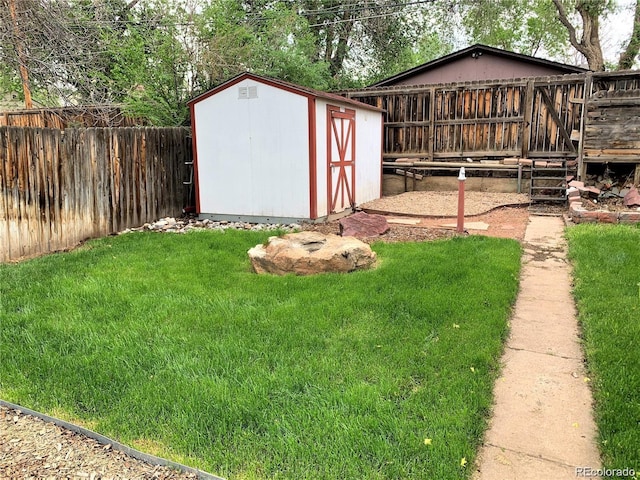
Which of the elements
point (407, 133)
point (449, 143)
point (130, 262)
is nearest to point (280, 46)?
point (407, 133)

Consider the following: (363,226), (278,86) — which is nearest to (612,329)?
(363,226)

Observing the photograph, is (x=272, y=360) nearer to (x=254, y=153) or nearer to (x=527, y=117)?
(x=254, y=153)

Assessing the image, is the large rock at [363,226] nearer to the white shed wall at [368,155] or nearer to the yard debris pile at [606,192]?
the white shed wall at [368,155]

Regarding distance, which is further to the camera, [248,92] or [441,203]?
[441,203]

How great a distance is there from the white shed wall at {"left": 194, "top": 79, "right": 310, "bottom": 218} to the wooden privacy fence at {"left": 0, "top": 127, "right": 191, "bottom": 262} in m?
0.68

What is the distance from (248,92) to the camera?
838 cm

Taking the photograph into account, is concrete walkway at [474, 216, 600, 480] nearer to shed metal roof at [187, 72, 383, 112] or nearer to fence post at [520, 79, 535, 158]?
shed metal roof at [187, 72, 383, 112]

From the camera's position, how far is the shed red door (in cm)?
862

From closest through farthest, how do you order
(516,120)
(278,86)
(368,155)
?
1. (278,86)
2. (368,155)
3. (516,120)

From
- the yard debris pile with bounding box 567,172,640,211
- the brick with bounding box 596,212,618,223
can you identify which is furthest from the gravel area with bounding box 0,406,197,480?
the yard debris pile with bounding box 567,172,640,211

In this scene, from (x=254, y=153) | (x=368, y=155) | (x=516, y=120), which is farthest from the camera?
(x=516, y=120)

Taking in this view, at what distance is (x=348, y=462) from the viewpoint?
2.24 metres

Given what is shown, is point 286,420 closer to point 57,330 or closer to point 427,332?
point 427,332

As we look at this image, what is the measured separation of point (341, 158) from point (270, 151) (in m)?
1.40
